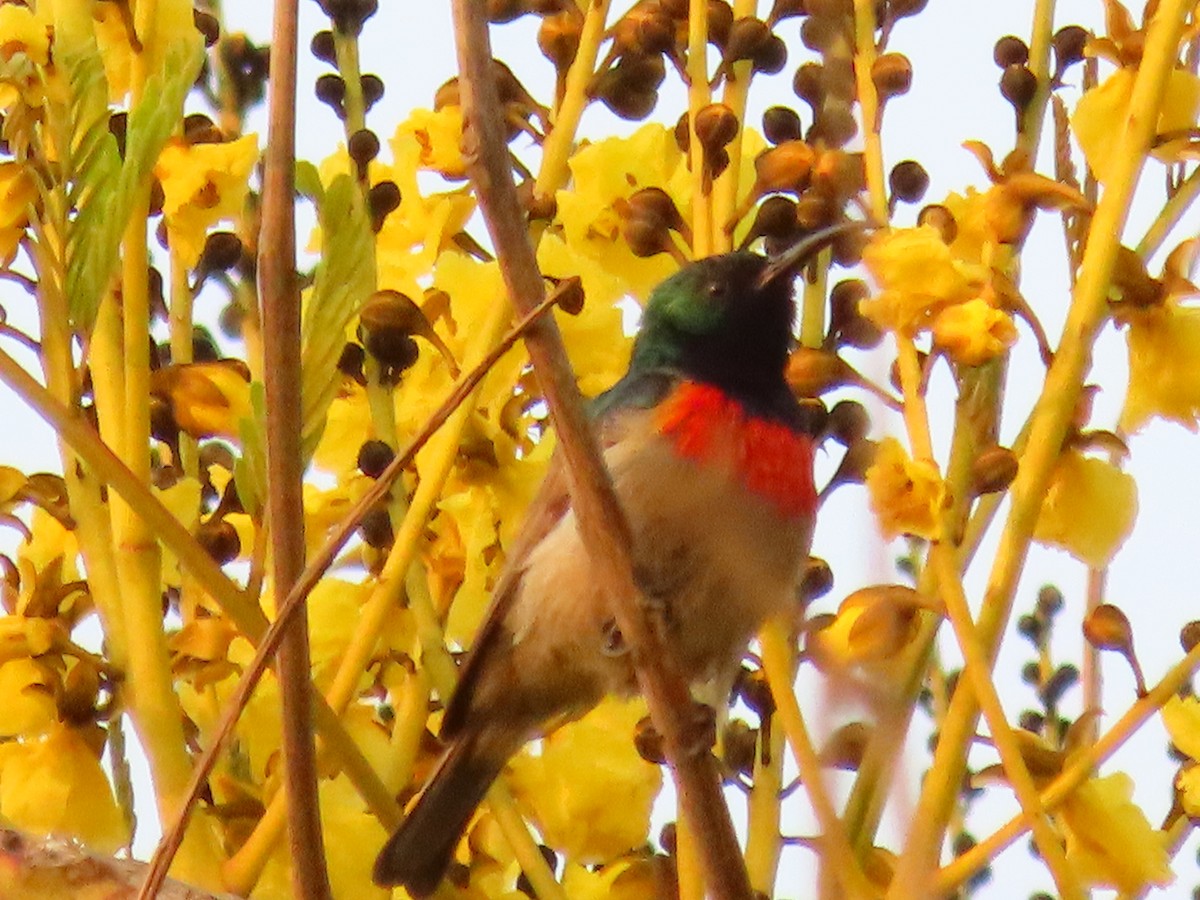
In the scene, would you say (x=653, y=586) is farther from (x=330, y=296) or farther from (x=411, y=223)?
(x=330, y=296)

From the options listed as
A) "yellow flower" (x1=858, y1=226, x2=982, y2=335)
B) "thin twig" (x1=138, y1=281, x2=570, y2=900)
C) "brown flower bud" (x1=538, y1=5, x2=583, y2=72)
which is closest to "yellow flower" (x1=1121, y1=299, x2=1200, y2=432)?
"yellow flower" (x1=858, y1=226, x2=982, y2=335)

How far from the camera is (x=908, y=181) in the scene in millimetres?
1409

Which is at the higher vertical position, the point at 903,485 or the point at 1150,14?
the point at 1150,14

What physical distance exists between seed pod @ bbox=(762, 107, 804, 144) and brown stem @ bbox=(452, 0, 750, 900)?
0.60 metres

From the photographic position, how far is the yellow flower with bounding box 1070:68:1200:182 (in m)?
1.32

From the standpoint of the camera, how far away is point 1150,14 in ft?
4.42

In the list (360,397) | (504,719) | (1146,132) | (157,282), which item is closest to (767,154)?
(1146,132)

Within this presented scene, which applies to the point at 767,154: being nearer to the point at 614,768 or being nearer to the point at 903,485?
the point at 903,485

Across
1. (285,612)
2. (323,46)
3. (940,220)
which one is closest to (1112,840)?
(940,220)

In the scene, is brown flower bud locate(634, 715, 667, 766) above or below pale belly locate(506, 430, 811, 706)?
below

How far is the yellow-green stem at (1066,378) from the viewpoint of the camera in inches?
45.9

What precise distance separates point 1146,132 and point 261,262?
709 millimetres

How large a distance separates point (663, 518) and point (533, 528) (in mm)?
117

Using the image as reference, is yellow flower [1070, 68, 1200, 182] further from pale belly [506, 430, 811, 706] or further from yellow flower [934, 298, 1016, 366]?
pale belly [506, 430, 811, 706]
